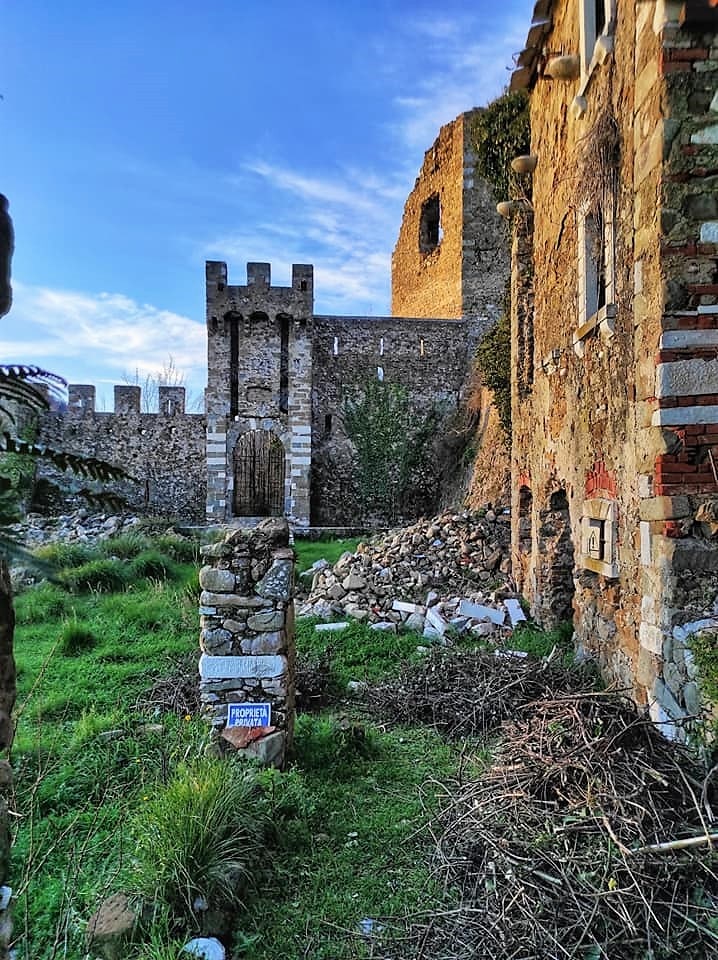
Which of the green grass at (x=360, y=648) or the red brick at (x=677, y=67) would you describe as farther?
the green grass at (x=360, y=648)

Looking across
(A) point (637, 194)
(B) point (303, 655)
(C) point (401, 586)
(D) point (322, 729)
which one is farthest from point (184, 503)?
(A) point (637, 194)

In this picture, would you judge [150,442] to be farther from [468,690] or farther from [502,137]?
[468,690]

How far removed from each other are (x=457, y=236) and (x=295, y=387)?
683 centimetres

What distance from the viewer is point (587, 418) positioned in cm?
619

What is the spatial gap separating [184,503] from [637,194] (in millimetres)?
17867

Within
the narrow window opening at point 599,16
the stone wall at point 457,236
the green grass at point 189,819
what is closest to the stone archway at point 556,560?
the green grass at point 189,819

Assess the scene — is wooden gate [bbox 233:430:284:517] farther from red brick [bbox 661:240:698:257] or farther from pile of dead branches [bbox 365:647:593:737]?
red brick [bbox 661:240:698:257]

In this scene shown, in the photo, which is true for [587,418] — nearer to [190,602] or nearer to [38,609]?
[190,602]

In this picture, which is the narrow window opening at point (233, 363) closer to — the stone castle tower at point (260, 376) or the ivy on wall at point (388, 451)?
the stone castle tower at point (260, 376)

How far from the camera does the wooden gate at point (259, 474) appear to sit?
20.3 meters

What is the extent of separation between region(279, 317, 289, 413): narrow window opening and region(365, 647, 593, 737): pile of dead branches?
13735 millimetres

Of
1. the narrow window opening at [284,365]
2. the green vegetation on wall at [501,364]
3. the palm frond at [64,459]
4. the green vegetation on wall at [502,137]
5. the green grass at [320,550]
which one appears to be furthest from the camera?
the narrow window opening at [284,365]

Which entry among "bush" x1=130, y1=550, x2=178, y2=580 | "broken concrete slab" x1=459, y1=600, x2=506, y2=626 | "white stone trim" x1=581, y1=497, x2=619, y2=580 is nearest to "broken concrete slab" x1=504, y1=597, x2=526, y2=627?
"broken concrete slab" x1=459, y1=600, x2=506, y2=626

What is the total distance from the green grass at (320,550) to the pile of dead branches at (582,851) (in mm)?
8746
